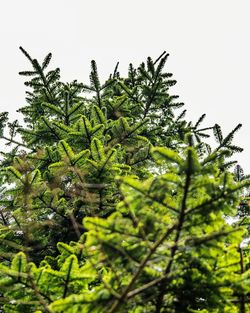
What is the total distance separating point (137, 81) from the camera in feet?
34.2

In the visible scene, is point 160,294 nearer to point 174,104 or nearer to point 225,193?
point 225,193

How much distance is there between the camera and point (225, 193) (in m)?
2.88

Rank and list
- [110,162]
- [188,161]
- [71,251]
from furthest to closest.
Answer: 1. [110,162]
2. [71,251]
3. [188,161]

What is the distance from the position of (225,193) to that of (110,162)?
9.32 ft

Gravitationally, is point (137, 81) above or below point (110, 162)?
above

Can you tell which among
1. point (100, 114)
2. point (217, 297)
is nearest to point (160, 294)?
point (217, 297)

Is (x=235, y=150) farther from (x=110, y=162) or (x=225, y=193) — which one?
(x=225, y=193)

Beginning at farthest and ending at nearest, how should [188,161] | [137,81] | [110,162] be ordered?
[137,81] < [110,162] < [188,161]

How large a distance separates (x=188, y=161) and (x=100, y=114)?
435cm

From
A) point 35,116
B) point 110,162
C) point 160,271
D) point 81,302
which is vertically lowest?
point 81,302

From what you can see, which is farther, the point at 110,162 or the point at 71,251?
the point at 110,162

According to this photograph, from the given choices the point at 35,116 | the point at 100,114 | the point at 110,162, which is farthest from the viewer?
the point at 35,116

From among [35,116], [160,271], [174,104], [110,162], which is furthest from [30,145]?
[160,271]

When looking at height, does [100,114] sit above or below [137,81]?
below
